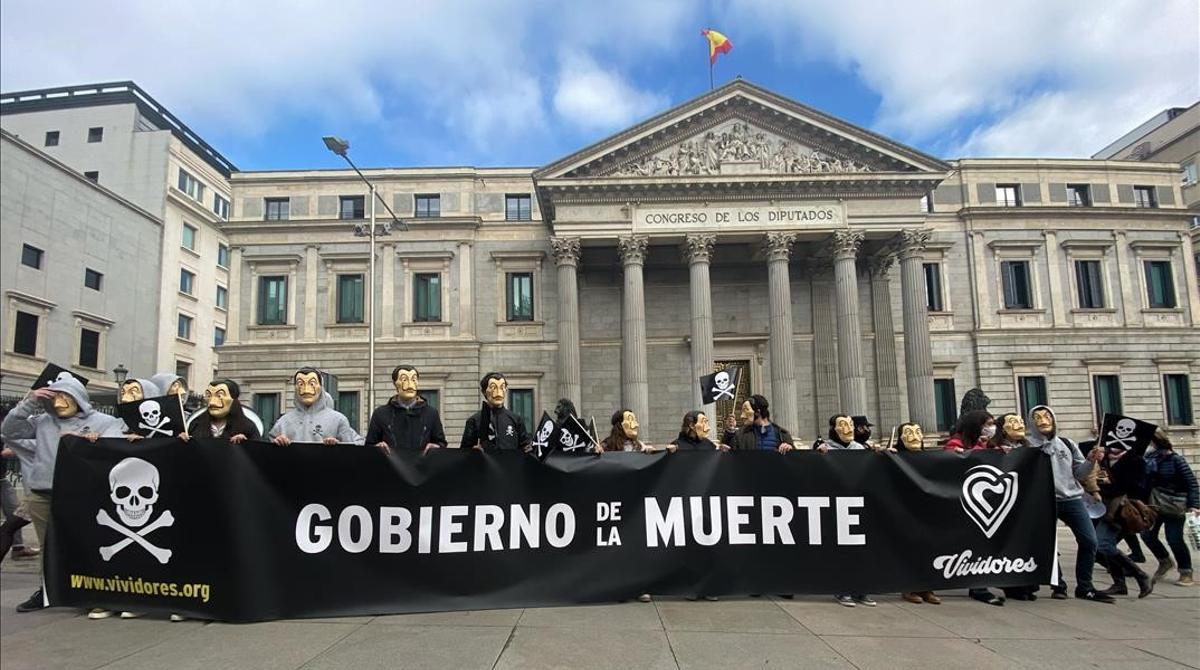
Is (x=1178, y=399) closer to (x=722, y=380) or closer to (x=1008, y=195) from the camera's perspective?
(x=1008, y=195)

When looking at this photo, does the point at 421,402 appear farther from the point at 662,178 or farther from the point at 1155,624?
the point at 662,178

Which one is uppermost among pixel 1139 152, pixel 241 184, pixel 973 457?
pixel 1139 152

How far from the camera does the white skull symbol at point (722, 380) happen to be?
1039 cm

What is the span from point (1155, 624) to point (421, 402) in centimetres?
774

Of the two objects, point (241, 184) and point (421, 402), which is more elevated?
point (241, 184)

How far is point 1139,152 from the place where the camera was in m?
52.4

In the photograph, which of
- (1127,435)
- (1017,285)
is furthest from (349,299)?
(1017,285)

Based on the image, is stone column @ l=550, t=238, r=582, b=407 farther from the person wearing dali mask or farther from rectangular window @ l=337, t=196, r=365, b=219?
the person wearing dali mask

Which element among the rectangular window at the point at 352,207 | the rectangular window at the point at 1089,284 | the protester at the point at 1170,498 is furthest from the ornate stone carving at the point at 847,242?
the rectangular window at the point at 352,207

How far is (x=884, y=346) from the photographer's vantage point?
31.0 meters

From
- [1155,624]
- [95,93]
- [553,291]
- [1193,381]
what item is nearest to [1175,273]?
[1193,381]

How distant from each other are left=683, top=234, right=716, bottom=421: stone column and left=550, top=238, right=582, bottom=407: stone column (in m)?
4.98

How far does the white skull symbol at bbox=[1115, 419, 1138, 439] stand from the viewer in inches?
319

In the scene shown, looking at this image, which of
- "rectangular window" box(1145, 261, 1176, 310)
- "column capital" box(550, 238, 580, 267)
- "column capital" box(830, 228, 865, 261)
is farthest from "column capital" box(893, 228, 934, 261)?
"rectangular window" box(1145, 261, 1176, 310)
